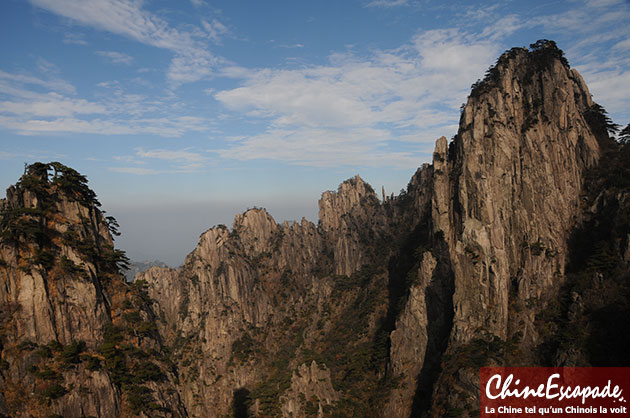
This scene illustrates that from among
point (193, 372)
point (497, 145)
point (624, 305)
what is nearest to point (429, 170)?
point (497, 145)

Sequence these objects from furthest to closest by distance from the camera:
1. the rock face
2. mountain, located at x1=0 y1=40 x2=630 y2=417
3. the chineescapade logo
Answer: the chineescapade logo, mountain, located at x1=0 y1=40 x2=630 y2=417, the rock face

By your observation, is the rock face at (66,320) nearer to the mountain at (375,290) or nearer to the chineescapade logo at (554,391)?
the mountain at (375,290)

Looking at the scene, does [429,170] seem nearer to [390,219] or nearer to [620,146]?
[390,219]

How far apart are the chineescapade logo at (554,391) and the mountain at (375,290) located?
1.85m

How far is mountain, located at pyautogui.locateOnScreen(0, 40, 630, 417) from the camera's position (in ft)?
124

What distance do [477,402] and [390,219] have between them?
7617 cm

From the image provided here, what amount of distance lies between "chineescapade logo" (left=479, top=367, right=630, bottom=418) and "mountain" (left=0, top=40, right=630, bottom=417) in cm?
185

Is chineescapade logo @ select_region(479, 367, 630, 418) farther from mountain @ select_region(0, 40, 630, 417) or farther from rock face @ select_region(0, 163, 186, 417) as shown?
rock face @ select_region(0, 163, 186, 417)

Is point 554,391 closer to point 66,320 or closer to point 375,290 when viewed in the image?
point 375,290

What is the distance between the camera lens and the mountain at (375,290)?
3788cm

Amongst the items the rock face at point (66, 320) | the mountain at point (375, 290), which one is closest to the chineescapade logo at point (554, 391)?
the mountain at point (375, 290)

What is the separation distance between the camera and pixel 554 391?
60344 millimetres

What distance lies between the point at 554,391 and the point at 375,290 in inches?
2083

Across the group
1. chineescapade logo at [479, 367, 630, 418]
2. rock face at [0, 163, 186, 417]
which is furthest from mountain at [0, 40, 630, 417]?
chineescapade logo at [479, 367, 630, 418]
